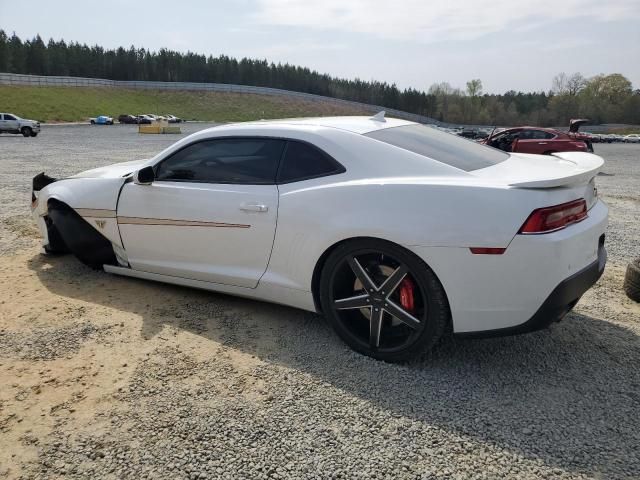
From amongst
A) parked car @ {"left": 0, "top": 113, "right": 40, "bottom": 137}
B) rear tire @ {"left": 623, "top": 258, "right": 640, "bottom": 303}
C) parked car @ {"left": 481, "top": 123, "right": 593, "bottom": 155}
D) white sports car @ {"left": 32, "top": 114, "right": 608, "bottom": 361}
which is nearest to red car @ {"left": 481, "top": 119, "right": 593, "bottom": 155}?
parked car @ {"left": 481, "top": 123, "right": 593, "bottom": 155}

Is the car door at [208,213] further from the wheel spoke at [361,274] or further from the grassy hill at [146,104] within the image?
the grassy hill at [146,104]

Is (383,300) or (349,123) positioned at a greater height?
(349,123)

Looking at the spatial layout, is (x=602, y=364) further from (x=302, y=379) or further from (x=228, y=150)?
(x=228, y=150)

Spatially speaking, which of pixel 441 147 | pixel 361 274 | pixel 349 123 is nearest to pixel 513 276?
pixel 361 274

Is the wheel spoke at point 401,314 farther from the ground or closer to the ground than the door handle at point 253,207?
closer to the ground

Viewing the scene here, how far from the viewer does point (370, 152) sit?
3.12 m

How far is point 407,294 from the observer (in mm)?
2859

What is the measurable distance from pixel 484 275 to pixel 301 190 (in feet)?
4.18

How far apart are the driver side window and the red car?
13.3 m

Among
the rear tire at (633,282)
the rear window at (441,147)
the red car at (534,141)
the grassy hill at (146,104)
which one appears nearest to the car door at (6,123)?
the red car at (534,141)

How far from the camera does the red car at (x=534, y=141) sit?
15359 mm

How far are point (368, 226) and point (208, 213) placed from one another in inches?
50.9

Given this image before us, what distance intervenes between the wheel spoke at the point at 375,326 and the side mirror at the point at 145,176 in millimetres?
2083

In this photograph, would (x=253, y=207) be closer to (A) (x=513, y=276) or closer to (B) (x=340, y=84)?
(A) (x=513, y=276)
